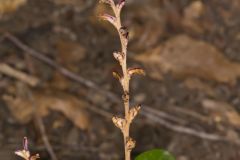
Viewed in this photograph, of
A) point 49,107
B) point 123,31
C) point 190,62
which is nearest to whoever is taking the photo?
point 123,31

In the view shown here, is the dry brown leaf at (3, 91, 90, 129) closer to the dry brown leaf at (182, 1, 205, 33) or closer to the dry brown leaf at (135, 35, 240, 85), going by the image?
the dry brown leaf at (135, 35, 240, 85)

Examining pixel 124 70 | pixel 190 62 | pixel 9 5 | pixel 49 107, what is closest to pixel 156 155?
pixel 124 70

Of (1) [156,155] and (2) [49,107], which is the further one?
(2) [49,107]

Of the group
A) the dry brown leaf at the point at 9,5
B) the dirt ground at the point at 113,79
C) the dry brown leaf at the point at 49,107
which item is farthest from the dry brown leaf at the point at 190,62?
the dry brown leaf at the point at 9,5

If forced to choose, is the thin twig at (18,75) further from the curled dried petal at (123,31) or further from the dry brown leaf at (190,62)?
the curled dried petal at (123,31)

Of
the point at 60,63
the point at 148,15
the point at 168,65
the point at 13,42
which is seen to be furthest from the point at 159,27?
the point at 13,42

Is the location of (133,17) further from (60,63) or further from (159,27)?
(60,63)

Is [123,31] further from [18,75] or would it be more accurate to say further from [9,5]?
[9,5]
